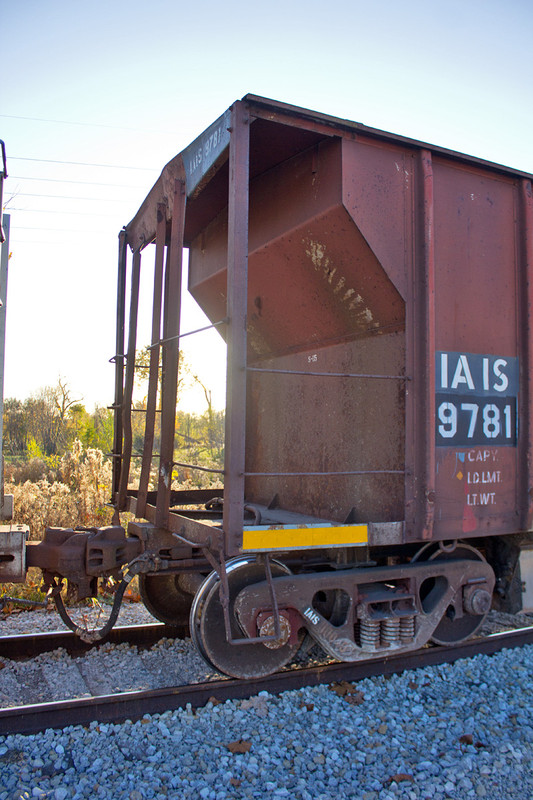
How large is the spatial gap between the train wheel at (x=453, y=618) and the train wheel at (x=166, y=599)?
6.93ft

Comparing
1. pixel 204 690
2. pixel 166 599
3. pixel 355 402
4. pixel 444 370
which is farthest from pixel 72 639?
pixel 444 370

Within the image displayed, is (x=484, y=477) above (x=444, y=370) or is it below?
below

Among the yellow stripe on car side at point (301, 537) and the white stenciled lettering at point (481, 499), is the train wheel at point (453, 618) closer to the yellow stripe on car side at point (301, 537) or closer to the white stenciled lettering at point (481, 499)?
the white stenciled lettering at point (481, 499)

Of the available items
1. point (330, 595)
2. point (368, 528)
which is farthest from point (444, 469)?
point (330, 595)

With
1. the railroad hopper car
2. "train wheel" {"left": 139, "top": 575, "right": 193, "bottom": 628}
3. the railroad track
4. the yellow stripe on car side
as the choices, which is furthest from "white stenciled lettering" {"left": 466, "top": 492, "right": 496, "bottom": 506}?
"train wheel" {"left": 139, "top": 575, "right": 193, "bottom": 628}

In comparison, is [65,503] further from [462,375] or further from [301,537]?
[462,375]

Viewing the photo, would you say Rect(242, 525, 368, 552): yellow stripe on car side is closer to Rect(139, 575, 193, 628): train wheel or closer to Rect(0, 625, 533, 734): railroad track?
Rect(0, 625, 533, 734): railroad track

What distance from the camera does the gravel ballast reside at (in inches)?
112

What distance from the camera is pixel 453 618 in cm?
449

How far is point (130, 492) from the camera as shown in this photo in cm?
548

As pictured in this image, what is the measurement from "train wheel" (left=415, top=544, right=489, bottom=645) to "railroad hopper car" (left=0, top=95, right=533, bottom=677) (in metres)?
0.02

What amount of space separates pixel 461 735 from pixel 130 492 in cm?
342

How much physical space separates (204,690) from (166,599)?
1414mm

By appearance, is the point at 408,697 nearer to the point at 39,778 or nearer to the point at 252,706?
the point at 252,706
